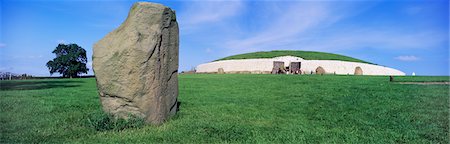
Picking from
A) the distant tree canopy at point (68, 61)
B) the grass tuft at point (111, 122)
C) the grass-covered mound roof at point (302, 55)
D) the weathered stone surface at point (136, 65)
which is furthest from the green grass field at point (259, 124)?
the grass-covered mound roof at point (302, 55)

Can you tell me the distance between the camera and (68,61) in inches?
1827

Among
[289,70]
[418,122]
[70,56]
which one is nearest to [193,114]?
[418,122]

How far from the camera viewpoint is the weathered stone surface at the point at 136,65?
24.5 ft

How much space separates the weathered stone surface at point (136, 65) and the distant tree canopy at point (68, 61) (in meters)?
42.7

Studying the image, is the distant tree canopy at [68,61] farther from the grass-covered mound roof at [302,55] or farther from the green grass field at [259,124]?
the green grass field at [259,124]

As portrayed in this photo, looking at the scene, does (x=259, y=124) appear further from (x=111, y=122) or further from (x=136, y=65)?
(x=111, y=122)

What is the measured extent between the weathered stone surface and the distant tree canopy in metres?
42.7

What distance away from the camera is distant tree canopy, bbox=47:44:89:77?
1825 inches

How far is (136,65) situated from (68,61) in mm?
43919

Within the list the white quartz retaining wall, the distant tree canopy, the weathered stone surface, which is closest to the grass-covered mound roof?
the white quartz retaining wall

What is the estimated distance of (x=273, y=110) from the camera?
10445 mm

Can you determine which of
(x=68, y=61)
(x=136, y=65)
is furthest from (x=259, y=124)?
(x=68, y=61)

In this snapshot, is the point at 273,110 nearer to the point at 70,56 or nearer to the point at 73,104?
the point at 73,104

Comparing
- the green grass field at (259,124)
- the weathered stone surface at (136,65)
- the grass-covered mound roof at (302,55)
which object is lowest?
the green grass field at (259,124)
